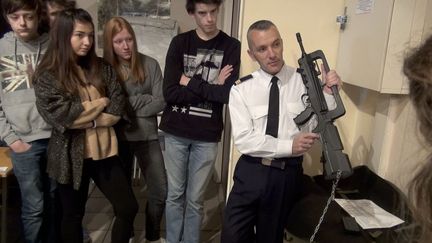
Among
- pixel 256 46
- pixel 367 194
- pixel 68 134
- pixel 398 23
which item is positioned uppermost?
pixel 398 23

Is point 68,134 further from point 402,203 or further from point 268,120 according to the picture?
point 402,203

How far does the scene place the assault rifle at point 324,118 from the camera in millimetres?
1483

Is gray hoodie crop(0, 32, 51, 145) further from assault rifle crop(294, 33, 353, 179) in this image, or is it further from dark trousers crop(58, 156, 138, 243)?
assault rifle crop(294, 33, 353, 179)

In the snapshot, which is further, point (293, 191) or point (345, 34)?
point (345, 34)

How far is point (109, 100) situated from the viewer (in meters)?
1.76

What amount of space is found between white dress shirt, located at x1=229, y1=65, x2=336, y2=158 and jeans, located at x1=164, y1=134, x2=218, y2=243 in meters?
0.36

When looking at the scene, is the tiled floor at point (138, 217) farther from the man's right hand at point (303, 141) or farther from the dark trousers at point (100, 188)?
the man's right hand at point (303, 141)

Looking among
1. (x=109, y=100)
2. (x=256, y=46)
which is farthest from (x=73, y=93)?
(x=256, y=46)

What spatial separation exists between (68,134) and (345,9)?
5.35ft

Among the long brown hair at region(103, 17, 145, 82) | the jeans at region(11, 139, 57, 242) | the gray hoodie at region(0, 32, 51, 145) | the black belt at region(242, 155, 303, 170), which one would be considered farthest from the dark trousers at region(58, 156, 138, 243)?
the black belt at region(242, 155, 303, 170)

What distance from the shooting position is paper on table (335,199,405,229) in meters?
1.56

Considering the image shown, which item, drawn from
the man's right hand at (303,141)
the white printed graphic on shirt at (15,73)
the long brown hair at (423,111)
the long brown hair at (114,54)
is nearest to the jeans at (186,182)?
the long brown hair at (114,54)

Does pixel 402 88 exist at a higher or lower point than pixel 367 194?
higher

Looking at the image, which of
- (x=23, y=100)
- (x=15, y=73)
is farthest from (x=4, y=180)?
(x=15, y=73)
